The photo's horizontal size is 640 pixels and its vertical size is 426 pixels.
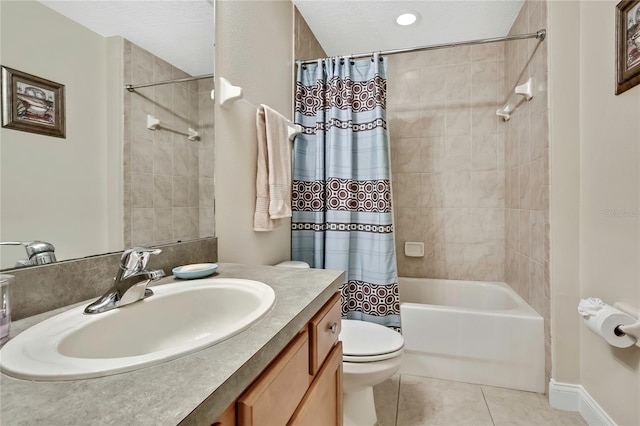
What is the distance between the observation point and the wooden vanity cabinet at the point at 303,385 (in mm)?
471

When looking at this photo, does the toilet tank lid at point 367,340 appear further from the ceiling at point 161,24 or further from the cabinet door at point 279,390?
the ceiling at point 161,24

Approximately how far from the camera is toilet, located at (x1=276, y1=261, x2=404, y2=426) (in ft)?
4.13

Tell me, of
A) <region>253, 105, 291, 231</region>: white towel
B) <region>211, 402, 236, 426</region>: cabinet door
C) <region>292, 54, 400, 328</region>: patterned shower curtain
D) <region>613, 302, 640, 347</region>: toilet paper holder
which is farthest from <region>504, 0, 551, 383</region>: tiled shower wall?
<region>211, 402, 236, 426</region>: cabinet door

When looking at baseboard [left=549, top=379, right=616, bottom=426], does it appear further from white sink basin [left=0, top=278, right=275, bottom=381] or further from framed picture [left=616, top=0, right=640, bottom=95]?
white sink basin [left=0, top=278, right=275, bottom=381]

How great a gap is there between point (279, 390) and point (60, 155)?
0.73m

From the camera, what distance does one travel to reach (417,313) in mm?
1821

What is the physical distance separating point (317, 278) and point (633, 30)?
4.87ft

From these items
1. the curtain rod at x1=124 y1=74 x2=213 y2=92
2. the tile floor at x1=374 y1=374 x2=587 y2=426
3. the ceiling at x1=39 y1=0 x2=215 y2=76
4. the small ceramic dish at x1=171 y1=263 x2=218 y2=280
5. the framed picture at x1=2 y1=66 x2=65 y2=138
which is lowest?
the tile floor at x1=374 y1=374 x2=587 y2=426

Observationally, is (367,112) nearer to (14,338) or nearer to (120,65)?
(120,65)

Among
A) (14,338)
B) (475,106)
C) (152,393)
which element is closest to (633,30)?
(475,106)

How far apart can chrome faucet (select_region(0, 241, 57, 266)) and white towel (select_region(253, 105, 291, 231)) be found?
0.83 m

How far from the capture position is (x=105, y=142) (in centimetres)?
80

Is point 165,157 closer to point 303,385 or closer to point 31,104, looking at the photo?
point 31,104

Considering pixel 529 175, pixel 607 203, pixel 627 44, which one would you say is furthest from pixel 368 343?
pixel 627 44
